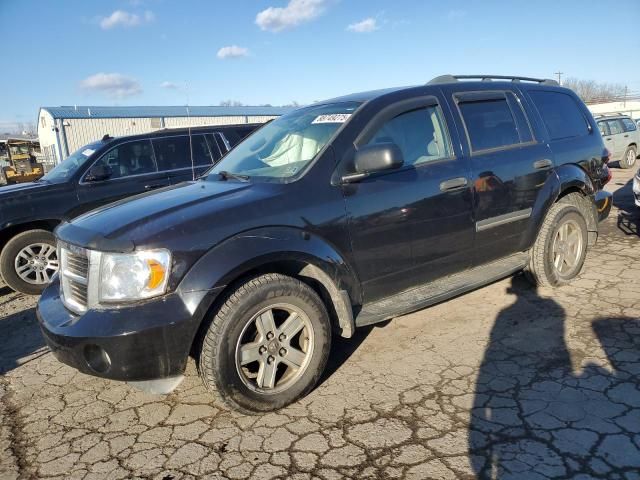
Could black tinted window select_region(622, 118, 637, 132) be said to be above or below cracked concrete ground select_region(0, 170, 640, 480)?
above

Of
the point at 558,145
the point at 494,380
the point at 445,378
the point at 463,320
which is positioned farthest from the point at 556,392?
the point at 558,145

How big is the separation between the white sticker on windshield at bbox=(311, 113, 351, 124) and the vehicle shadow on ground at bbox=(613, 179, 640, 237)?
5.32 meters

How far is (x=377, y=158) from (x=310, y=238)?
67 cm

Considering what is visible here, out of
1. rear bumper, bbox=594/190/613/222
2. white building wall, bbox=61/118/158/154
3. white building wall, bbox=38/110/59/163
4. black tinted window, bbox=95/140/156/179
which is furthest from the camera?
white building wall, bbox=38/110/59/163

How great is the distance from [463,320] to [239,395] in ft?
7.14

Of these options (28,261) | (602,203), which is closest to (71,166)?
(28,261)

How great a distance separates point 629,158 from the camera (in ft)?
49.7

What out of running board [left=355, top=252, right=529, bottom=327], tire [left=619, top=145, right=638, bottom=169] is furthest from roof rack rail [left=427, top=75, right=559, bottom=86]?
tire [left=619, top=145, right=638, bottom=169]

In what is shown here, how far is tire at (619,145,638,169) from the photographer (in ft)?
49.5

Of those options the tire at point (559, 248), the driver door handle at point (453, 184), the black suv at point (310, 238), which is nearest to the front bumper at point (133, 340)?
the black suv at point (310, 238)

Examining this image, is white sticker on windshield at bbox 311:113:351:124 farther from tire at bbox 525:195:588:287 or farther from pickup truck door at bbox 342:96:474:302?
tire at bbox 525:195:588:287

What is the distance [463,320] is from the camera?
4.07m

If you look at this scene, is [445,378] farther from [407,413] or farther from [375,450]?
[375,450]

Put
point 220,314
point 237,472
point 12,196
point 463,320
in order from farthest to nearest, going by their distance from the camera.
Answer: point 12,196 → point 463,320 → point 220,314 → point 237,472
